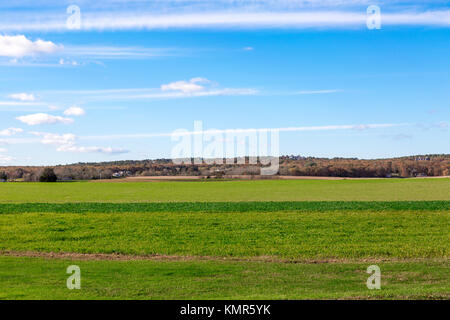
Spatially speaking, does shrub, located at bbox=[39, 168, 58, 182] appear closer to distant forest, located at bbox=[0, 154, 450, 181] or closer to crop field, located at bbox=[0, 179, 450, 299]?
distant forest, located at bbox=[0, 154, 450, 181]

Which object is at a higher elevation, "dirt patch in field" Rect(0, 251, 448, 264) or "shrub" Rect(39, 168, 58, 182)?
"shrub" Rect(39, 168, 58, 182)

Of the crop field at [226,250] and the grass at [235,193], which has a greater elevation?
the grass at [235,193]

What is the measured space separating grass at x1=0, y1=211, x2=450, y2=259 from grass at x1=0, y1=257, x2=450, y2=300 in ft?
13.5

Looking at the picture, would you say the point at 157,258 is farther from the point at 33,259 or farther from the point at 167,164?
the point at 167,164

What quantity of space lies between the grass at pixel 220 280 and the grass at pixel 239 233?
4.12m

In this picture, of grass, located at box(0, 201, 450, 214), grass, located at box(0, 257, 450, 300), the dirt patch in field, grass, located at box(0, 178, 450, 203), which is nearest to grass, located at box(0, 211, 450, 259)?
→ the dirt patch in field

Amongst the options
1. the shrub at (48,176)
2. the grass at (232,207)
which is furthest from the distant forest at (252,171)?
the grass at (232,207)

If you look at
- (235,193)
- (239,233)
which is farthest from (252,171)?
(239,233)

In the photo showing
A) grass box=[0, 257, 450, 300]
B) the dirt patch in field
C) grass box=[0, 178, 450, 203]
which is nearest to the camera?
grass box=[0, 257, 450, 300]

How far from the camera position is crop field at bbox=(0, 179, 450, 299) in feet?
50.0

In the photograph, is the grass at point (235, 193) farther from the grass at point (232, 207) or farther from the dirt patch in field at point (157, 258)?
the dirt patch in field at point (157, 258)

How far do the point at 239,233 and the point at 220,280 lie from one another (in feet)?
45.7

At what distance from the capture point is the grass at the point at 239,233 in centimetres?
2652
